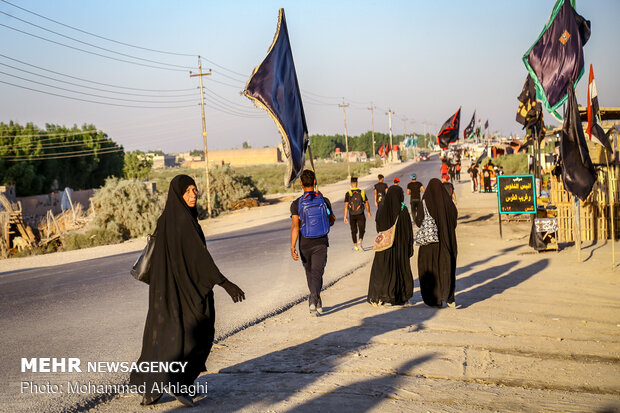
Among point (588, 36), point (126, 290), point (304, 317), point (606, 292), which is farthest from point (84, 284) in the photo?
point (588, 36)

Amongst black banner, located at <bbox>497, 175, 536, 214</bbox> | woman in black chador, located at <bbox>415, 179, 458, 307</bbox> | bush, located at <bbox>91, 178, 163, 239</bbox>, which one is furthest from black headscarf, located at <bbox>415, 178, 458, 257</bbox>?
bush, located at <bbox>91, 178, 163, 239</bbox>

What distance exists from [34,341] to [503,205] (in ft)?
36.6

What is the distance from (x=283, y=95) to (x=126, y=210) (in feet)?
76.8

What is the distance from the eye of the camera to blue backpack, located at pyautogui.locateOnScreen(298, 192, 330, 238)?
305 inches

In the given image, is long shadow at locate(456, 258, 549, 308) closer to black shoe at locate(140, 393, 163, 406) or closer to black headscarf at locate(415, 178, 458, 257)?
black headscarf at locate(415, 178, 458, 257)

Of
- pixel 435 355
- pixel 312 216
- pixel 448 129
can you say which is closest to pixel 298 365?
pixel 435 355

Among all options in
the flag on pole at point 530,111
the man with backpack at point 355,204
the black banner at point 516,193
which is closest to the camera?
the man with backpack at point 355,204

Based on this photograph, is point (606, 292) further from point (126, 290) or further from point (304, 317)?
point (126, 290)

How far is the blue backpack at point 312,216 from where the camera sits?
774 cm

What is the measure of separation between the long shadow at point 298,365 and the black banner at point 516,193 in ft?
23.7

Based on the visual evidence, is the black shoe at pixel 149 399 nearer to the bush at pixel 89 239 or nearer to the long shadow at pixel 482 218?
the long shadow at pixel 482 218

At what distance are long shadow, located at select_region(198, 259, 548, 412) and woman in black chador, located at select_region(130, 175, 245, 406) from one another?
40 centimetres

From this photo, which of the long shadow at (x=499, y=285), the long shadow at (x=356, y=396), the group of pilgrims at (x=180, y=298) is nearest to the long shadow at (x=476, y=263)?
the long shadow at (x=499, y=285)

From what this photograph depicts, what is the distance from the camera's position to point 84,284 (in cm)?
1214
